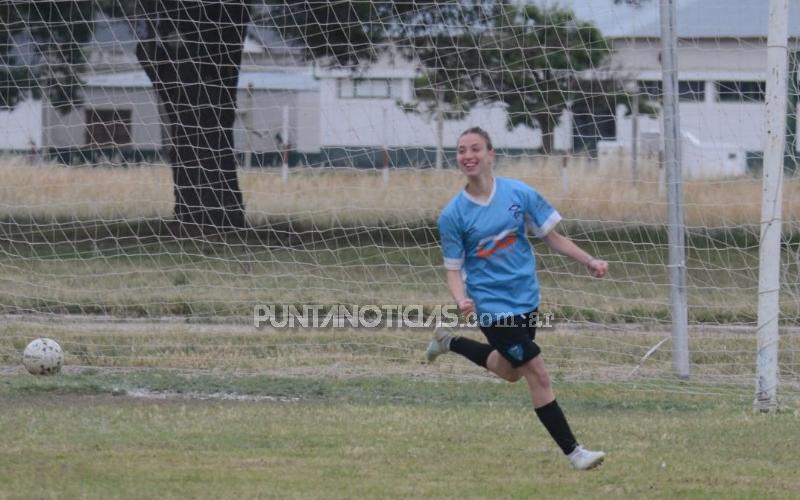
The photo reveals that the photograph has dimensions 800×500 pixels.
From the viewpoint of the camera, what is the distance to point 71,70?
1341cm

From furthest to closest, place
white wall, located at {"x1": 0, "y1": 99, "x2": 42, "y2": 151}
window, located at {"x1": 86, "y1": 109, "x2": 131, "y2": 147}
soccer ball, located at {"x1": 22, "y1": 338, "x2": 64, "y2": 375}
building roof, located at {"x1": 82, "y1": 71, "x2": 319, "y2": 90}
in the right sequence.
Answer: building roof, located at {"x1": 82, "y1": 71, "x2": 319, "y2": 90} < window, located at {"x1": 86, "y1": 109, "x2": 131, "y2": 147} < white wall, located at {"x1": 0, "y1": 99, "x2": 42, "y2": 151} < soccer ball, located at {"x1": 22, "y1": 338, "x2": 64, "y2": 375}

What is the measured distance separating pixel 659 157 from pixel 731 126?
69 centimetres

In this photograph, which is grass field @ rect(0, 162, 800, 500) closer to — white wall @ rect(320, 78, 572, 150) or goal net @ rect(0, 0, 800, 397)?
goal net @ rect(0, 0, 800, 397)

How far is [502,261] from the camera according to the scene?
6.58 m

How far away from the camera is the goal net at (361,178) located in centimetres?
1121

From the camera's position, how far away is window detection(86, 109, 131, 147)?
535 inches

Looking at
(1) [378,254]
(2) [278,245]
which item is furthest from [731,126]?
(2) [278,245]

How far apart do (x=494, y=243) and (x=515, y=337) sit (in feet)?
1.64

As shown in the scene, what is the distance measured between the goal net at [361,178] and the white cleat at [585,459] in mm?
3963

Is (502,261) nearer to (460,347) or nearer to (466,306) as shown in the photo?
(466,306)

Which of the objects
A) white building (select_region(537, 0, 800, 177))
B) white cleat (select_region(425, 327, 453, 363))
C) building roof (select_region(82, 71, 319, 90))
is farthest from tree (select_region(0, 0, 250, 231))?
white cleat (select_region(425, 327, 453, 363))

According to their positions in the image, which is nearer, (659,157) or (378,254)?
(659,157)

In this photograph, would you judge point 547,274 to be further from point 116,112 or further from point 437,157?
point 116,112

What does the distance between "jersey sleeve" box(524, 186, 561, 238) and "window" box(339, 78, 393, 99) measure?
6.77 meters
